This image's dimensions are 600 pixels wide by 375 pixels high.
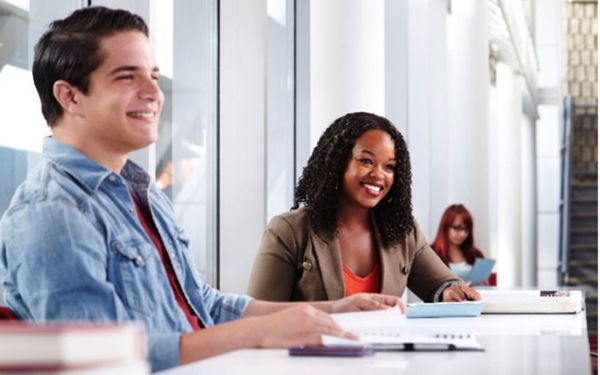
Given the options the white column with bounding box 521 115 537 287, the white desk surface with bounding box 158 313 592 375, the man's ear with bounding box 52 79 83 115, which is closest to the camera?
the white desk surface with bounding box 158 313 592 375

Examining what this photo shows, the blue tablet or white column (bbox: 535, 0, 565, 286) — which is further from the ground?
white column (bbox: 535, 0, 565, 286)

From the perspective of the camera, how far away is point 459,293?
3.71 meters

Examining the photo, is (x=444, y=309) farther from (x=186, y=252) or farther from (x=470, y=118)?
(x=470, y=118)

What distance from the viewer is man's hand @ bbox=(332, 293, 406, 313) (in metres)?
2.60

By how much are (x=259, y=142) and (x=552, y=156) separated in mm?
15142

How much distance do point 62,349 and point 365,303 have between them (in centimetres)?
174

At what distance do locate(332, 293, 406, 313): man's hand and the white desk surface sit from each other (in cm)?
23

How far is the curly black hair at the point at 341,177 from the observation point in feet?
12.3

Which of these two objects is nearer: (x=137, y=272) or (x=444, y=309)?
(x=137, y=272)

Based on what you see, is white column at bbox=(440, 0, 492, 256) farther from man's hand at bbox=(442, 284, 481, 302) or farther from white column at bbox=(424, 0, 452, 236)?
man's hand at bbox=(442, 284, 481, 302)

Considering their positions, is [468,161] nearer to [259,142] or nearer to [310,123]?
[310,123]

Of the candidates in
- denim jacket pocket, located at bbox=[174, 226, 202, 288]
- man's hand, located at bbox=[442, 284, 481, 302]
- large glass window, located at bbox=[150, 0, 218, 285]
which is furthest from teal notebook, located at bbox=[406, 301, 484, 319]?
large glass window, located at bbox=[150, 0, 218, 285]

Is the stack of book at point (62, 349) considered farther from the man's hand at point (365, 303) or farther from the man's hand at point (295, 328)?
the man's hand at point (365, 303)

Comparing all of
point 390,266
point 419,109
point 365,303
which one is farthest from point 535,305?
point 419,109
